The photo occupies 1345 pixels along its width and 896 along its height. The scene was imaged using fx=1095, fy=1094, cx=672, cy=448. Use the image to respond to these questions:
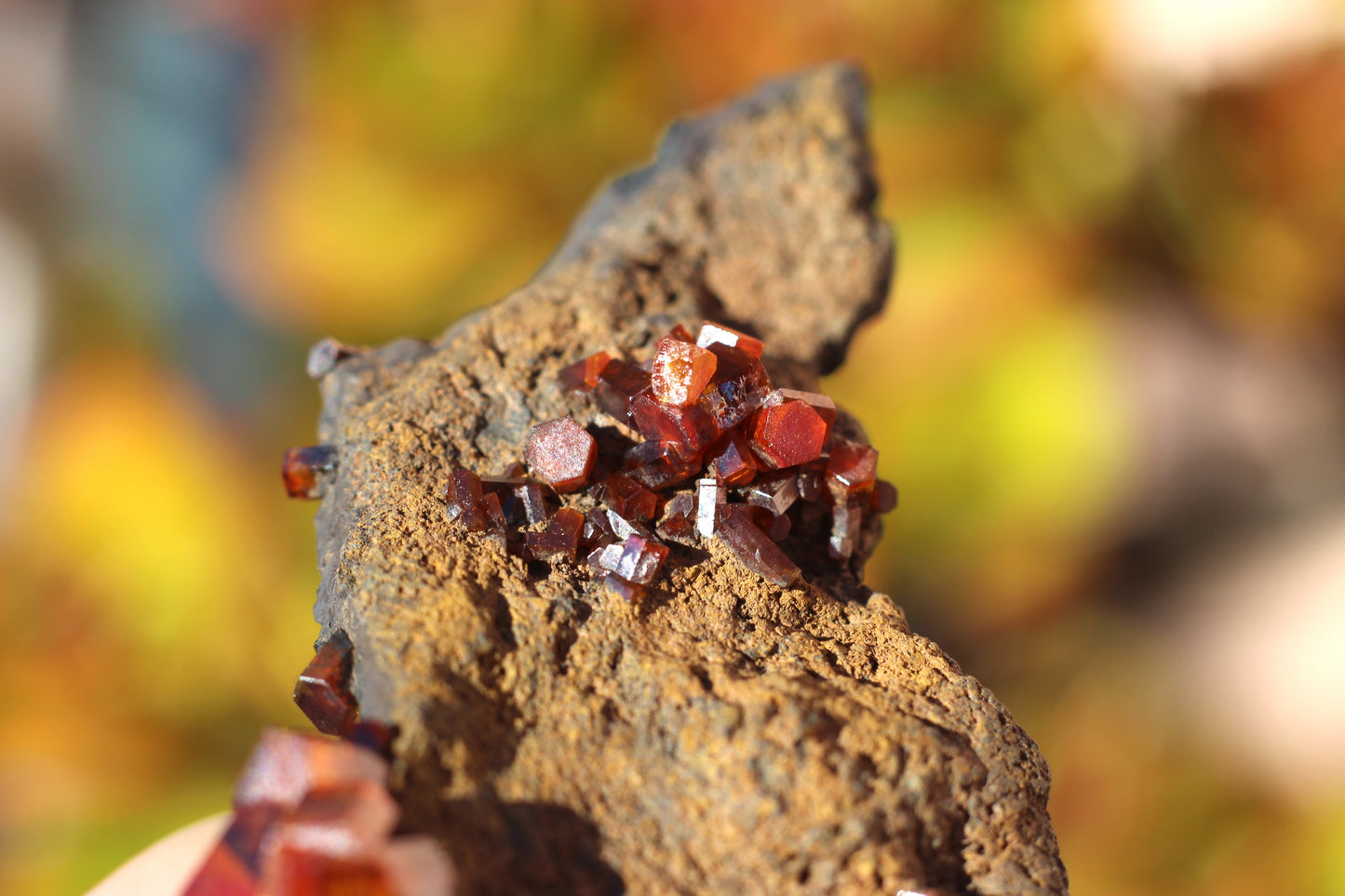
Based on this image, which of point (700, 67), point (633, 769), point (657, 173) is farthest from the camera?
point (700, 67)

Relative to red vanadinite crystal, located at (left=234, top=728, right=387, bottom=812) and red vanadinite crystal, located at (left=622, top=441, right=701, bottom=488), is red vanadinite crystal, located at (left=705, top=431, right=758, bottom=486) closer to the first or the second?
red vanadinite crystal, located at (left=622, top=441, right=701, bottom=488)

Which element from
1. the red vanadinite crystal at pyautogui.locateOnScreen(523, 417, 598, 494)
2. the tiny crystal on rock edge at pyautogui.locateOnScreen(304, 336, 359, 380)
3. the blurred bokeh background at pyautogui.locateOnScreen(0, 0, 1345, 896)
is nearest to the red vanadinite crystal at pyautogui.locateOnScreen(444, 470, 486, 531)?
the red vanadinite crystal at pyautogui.locateOnScreen(523, 417, 598, 494)

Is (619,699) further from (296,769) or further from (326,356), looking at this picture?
(326,356)

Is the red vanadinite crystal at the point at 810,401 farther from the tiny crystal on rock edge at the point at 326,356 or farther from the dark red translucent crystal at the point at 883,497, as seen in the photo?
the tiny crystal on rock edge at the point at 326,356

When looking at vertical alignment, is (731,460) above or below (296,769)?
above

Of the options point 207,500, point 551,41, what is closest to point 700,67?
point 551,41

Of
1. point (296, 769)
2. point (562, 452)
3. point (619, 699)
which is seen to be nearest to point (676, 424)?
point (562, 452)

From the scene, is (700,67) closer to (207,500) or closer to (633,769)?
(207,500)
